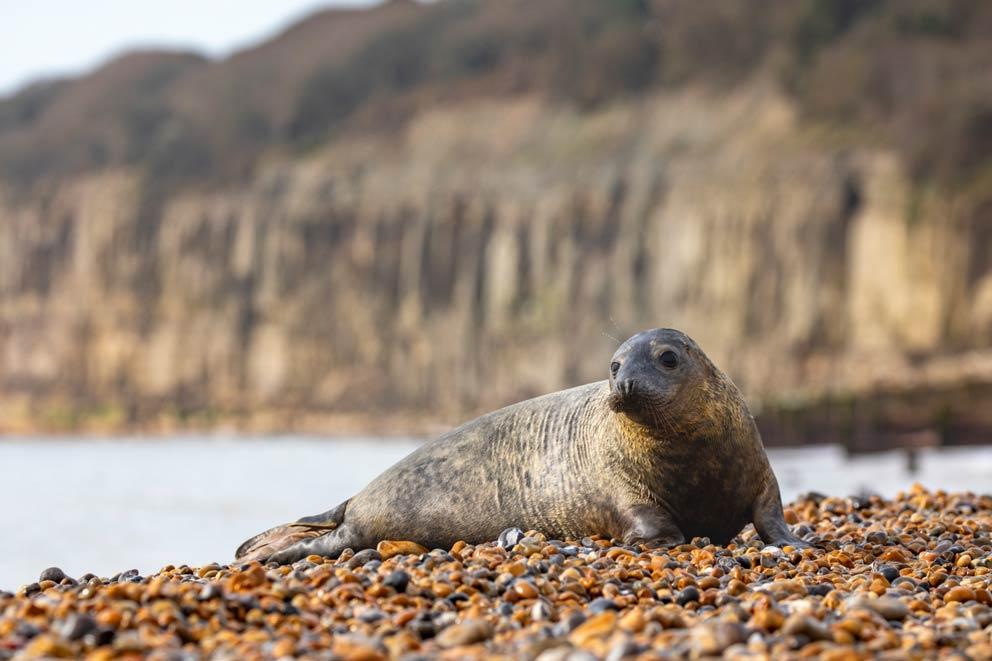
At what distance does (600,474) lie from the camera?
18.5 ft

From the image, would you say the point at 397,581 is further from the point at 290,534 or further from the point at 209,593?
the point at 290,534

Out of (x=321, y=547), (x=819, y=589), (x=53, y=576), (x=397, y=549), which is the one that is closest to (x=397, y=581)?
(x=397, y=549)

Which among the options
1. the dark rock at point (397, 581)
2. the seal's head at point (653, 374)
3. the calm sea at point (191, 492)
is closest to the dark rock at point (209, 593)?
the dark rock at point (397, 581)

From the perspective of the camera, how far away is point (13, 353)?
→ 51562 millimetres

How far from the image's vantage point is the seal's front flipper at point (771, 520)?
541 cm

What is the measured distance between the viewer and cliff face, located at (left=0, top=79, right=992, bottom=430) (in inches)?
1309

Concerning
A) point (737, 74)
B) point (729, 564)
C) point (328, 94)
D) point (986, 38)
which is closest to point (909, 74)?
point (986, 38)

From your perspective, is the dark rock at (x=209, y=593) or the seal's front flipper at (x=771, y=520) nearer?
the dark rock at (x=209, y=593)

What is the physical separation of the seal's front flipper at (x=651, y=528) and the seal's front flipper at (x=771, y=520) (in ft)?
1.20

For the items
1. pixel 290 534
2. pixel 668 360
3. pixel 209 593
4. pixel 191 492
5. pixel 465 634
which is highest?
pixel 191 492

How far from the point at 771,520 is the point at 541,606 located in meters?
1.98

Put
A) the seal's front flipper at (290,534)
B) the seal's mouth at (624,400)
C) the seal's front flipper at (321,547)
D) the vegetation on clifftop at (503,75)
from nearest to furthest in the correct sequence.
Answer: the seal's mouth at (624,400), the seal's front flipper at (321,547), the seal's front flipper at (290,534), the vegetation on clifftop at (503,75)

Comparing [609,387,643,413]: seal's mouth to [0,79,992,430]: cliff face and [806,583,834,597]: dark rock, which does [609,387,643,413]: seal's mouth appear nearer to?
[806,583,834,597]: dark rock

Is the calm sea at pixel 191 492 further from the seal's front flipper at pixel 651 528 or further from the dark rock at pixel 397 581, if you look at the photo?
the dark rock at pixel 397 581
